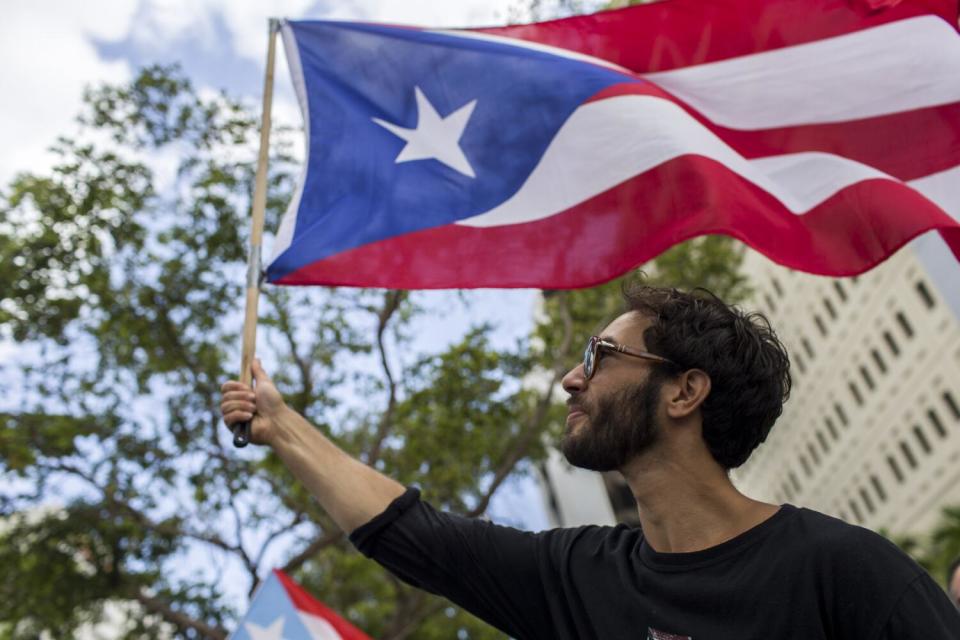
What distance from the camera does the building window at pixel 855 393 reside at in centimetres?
3669

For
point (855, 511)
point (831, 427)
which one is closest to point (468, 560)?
point (855, 511)

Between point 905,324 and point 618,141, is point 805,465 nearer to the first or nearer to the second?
point 905,324

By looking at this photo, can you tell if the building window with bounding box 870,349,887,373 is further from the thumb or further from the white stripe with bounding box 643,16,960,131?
the thumb

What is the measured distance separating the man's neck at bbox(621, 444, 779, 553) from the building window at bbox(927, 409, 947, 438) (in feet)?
101

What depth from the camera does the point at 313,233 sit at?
422 cm

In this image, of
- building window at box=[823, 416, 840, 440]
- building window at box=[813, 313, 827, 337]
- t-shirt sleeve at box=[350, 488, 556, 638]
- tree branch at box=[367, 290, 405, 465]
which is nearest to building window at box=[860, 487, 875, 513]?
building window at box=[823, 416, 840, 440]

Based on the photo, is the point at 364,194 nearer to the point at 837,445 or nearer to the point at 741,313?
the point at 741,313

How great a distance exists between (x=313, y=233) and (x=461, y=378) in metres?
7.77

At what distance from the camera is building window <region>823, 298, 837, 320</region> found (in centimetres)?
3773

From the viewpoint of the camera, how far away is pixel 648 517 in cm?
250

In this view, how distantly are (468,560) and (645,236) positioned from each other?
191 centimetres

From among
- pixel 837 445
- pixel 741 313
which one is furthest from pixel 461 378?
pixel 837 445

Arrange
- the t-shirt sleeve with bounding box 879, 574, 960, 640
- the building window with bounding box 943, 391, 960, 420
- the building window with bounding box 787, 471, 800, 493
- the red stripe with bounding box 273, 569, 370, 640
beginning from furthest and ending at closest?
the building window with bounding box 787, 471, 800, 493, the building window with bounding box 943, 391, 960, 420, the red stripe with bounding box 273, 569, 370, 640, the t-shirt sleeve with bounding box 879, 574, 960, 640

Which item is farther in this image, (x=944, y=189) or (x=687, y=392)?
(x=944, y=189)
